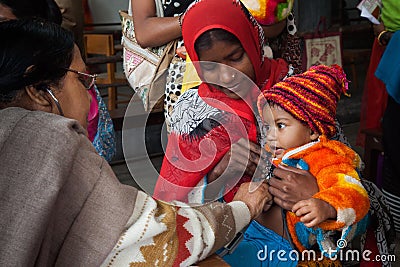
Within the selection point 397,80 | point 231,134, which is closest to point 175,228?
point 231,134

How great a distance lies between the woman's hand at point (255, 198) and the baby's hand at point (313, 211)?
4.1 inches

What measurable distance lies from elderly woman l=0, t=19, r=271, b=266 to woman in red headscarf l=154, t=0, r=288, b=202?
0.42 m

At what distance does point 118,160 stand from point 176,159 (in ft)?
10.4

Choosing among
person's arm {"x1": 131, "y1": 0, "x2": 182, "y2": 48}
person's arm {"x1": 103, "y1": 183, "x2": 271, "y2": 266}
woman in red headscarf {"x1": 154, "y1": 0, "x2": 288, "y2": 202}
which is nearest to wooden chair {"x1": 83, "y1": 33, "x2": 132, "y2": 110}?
person's arm {"x1": 131, "y1": 0, "x2": 182, "y2": 48}

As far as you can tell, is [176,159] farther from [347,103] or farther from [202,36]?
[347,103]

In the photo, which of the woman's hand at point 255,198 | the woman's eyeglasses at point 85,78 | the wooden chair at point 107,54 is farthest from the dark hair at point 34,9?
the wooden chair at point 107,54

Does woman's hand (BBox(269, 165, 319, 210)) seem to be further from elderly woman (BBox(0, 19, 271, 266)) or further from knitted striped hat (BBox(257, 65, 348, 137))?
elderly woman (BBox(0, 19, 271, 266))

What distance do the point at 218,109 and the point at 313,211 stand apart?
1.68 ft

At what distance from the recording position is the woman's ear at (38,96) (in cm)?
160

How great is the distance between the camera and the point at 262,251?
1992 millimetres

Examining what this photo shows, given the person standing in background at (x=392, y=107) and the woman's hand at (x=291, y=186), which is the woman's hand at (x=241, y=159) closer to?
the woman's hand at (x=291, y=186)

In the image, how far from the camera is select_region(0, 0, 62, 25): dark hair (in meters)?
2.43

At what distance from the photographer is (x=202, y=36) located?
82.4 inches

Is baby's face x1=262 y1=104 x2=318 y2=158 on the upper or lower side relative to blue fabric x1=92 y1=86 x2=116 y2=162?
upper
